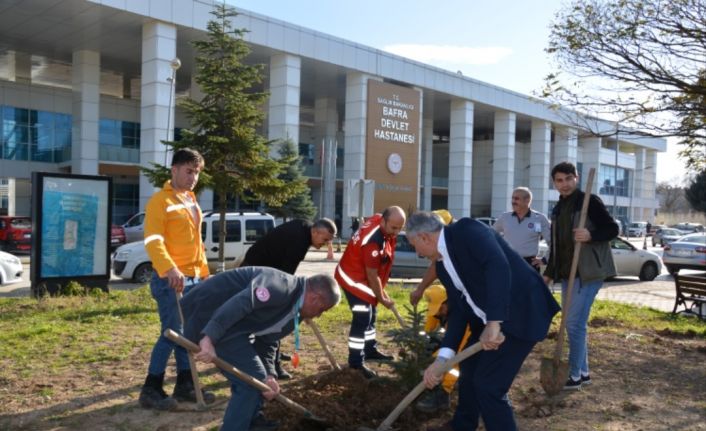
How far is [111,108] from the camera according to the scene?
35188 millimetres

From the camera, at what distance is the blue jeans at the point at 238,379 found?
3502mm

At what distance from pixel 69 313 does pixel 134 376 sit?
3.58m

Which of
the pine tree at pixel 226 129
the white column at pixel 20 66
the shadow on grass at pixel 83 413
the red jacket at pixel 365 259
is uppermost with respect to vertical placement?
the white column at pixel 20 66

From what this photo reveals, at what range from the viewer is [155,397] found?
178 inches

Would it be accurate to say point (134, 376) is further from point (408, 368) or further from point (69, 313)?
point (69, 313)

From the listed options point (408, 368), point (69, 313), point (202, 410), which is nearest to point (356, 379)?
point (408, 368)

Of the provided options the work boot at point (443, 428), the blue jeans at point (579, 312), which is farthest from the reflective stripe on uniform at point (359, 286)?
the blue jeans at point (579, 312)

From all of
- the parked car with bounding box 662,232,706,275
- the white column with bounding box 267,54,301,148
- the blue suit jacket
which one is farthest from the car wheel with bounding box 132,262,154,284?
the white column with bounding box 267,54,301,148

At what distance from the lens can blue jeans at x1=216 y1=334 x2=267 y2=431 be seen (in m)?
3.50

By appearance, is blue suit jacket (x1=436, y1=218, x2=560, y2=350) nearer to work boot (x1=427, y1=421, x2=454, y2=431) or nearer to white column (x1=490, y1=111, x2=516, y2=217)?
work boot (x1=427, y1=421, x2=454, y2=431)

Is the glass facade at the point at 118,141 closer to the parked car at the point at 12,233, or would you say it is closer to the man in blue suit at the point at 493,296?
the parked car at the point at 12,233

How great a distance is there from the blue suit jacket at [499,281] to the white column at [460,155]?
36.2m

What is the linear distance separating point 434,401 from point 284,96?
26101 mm

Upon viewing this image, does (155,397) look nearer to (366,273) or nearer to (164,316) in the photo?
(164,316)
